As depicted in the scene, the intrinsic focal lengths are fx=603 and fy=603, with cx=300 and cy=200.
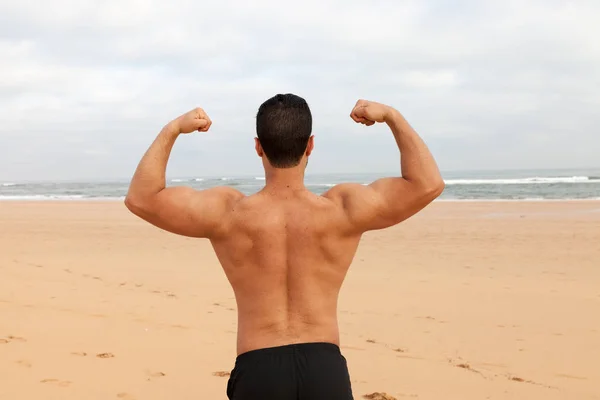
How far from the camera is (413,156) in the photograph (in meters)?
2.09

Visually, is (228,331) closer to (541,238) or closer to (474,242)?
(474,242)

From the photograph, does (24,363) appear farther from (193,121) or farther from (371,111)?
(371,111)

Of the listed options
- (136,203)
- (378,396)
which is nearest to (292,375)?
(136,203)

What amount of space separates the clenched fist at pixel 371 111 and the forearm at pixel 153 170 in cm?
67

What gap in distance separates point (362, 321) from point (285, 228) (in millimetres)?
5221

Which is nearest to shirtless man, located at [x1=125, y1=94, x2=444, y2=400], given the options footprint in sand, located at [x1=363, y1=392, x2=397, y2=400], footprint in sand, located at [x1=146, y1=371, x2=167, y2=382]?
footprint in sand, located at [x1=363, y1=392, x2=397, y2=400]

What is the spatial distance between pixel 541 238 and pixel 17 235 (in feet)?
43.6

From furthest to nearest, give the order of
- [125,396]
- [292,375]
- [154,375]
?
1. [154,375]
2. [125,396]
3. [292,375]

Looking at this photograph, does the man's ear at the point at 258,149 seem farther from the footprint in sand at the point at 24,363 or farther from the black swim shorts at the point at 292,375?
the footprint in sand at the point at 24,363

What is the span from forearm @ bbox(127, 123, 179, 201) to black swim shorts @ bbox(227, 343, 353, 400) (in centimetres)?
65

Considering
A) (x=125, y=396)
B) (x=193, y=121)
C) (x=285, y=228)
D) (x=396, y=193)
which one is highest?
(x=193, y=121)

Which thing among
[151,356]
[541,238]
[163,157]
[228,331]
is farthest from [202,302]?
[541,238]

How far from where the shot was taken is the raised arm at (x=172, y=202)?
6.68ft

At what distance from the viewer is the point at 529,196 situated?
33.0 meters
